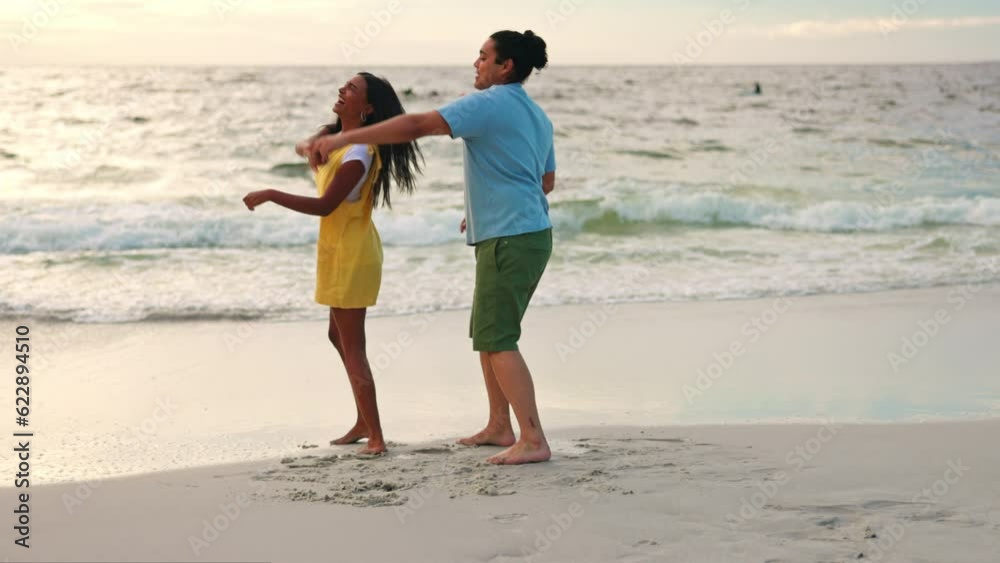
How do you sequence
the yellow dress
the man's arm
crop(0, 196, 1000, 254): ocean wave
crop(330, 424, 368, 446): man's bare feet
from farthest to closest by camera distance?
crop(0, 196, 1000, 254): ocean wave → crop(330, 424, 368, 446): man's bare feet → the yellow dress → the man's arm

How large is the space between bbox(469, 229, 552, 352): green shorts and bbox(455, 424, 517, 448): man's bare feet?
59cm

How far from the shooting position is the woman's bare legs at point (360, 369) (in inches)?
179

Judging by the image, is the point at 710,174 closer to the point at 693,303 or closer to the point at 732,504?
the point at 693,303

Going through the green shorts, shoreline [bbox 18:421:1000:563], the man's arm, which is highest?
the man's arm

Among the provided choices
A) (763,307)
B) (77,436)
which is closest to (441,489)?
(77,436)

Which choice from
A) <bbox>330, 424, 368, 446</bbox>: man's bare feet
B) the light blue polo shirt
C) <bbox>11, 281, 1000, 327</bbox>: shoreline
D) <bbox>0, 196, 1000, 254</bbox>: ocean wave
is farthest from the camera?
<bbox>0, 196, 1000, 254</bbox>: ocean wave

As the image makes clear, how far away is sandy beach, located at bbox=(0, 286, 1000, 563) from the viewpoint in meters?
3.47

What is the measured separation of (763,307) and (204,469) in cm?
548

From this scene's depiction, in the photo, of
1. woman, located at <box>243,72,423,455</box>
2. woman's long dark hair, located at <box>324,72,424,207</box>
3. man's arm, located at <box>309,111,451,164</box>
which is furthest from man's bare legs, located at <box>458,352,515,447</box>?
man's arm, located at <box>309,111,451,164</box>

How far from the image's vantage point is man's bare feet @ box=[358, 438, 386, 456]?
A: 15.1 feet

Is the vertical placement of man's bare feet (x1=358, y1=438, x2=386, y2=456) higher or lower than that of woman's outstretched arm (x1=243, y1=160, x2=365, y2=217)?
lower

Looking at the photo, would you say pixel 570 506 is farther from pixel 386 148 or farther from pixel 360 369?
pixel 386 148

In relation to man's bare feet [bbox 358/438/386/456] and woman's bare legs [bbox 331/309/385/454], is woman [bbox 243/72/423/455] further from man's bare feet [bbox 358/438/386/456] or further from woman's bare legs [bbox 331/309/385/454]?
man's bare feet [bbox 358/438/386/456]

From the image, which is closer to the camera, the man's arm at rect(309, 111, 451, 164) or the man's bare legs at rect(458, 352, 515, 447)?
the man's arm at rect(309, 111, 451, 164)
